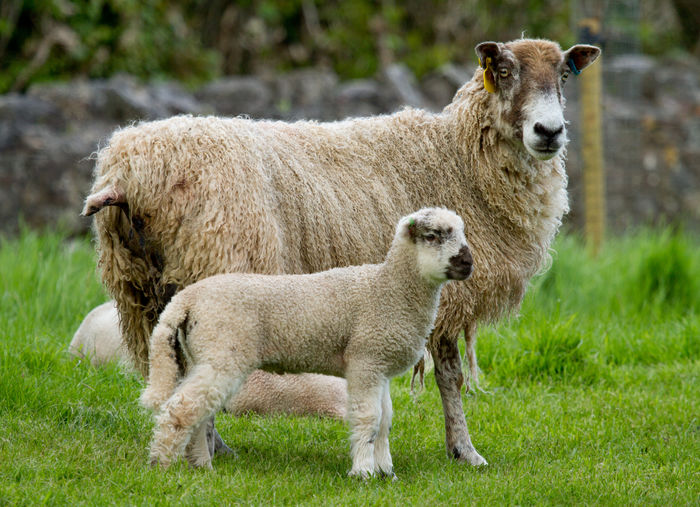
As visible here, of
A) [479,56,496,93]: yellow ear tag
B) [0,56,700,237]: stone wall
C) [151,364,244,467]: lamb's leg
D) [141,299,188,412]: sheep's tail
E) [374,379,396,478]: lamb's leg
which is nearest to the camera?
[151,364,244,467]: lamb's leg

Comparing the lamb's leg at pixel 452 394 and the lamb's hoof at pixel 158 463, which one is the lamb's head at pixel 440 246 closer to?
the lamb's leg at pixel 452 394

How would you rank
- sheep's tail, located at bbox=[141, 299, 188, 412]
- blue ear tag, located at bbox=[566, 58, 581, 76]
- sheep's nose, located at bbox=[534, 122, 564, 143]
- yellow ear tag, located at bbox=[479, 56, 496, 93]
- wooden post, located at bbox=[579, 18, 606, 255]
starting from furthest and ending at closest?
wooden post, located at bbox=[579, 18, 606, 255]
blue ear tag, located at bbox=[566, 58, 581, 76]
yellow ear tag, located at bbox=[479, 56, 496, 93]
sheep's nose, located at bbox=[534, 122, 564, 143]
sheep's tail, located at bbox=[141, 299, 188, 412]

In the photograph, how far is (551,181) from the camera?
4.70 m

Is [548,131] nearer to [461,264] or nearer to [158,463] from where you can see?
[461,264]

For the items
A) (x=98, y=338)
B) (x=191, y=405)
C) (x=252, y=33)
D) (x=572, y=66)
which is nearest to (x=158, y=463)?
(x=191, y=405)

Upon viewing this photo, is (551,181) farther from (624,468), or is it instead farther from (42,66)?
(42,66)

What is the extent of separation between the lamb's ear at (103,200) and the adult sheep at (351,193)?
0.01 metres

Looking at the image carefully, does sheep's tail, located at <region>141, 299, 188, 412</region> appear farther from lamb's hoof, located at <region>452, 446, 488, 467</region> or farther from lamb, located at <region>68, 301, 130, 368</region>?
lamb, located at <region>68, 301, 130, 368</region>

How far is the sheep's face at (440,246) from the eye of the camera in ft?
12.2

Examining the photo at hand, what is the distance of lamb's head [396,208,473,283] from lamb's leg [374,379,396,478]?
540mm

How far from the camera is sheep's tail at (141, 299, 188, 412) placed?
3.60 m

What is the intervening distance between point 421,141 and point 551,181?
0.70 m

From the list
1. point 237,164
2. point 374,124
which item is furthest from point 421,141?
point 237,164

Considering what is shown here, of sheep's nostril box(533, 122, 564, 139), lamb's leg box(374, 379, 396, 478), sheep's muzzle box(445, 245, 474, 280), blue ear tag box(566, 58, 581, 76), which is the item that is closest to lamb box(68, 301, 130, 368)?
lamb's leg box(374, 379, 396, 478)
